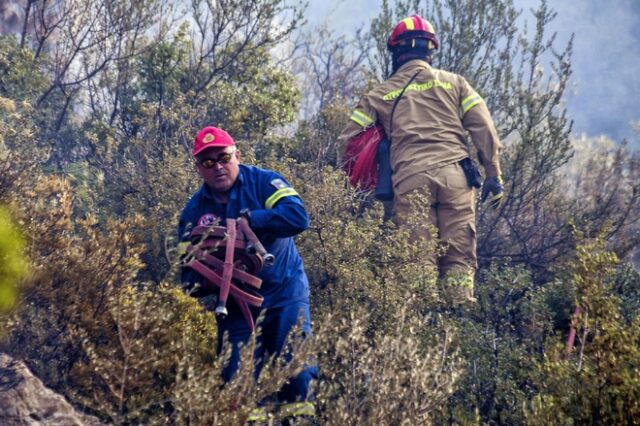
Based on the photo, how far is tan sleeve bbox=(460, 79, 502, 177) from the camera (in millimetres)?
5672

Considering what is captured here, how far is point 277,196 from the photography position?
381 centimetres

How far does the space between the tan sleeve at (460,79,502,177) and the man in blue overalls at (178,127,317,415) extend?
7.77ft

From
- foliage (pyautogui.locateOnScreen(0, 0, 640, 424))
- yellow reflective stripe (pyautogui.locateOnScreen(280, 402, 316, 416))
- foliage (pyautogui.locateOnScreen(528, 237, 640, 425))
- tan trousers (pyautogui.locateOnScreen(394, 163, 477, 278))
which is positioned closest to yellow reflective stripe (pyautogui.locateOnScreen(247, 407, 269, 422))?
foliage (pyautogui.locateOnScreen(0, 0, 640, 424))

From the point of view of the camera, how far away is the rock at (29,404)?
3.06m

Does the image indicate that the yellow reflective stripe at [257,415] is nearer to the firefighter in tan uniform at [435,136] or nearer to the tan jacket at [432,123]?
the firefighter in tan uniform at [435,136]

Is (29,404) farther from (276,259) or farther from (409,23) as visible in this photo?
(409,23)

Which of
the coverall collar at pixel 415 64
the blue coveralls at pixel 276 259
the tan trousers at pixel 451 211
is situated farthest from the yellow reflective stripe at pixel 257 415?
the coverall collar at pixel 415 64

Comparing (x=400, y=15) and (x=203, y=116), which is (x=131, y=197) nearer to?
(x=203, y=116)

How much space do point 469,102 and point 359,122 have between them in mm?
944

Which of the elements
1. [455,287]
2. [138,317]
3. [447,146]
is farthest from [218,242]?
[447,146]

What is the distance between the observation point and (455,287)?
4.88 m

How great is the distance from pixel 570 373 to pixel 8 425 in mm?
2483

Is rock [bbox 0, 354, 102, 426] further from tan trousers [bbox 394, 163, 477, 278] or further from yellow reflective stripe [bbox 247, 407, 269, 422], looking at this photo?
tan trousers [bbox 394, 163, 477, 278]

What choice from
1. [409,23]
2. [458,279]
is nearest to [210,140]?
[458,279]
